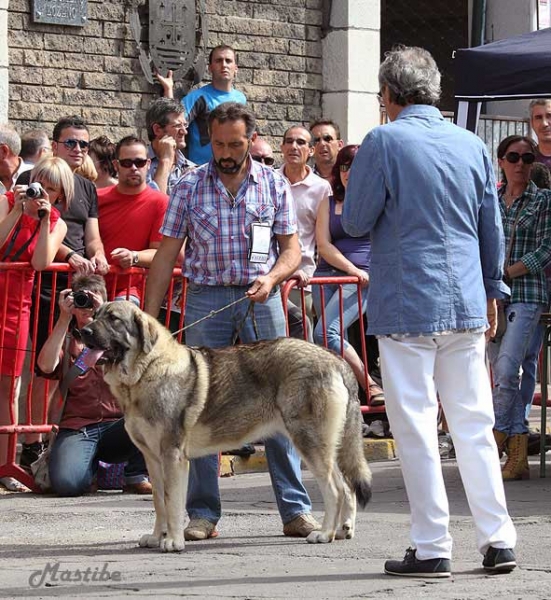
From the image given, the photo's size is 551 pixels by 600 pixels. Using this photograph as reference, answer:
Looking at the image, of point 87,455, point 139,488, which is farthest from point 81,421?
point 139,488

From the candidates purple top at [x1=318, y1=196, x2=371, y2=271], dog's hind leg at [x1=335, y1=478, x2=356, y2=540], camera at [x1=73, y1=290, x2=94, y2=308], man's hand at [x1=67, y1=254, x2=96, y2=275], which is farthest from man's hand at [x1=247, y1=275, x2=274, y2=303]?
purple top at [x1=318, y1=196, x2=371, y2=271]

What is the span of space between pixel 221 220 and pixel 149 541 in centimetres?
166

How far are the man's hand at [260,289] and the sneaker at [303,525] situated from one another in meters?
1.13

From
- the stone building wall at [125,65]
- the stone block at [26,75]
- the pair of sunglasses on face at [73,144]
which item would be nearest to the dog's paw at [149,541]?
the pair of sunglasses on face at [73,144]

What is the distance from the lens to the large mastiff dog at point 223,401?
710 cm

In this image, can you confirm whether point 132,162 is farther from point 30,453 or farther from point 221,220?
point 221,220

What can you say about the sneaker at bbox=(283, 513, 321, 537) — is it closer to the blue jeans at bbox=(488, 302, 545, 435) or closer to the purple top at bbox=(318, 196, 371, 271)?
the blue jeans at bbox=(488, 302, 545, 435)

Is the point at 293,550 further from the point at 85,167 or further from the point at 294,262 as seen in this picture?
the point at 85,167

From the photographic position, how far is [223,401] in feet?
23.7

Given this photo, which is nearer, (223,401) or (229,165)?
(223,401)

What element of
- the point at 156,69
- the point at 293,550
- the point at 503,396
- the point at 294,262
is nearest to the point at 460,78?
the point at 503,396

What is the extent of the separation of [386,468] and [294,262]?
293cm

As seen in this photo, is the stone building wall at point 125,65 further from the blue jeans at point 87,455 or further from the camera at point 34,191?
the blue jeans at point 87,455

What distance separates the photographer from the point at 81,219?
962cm
